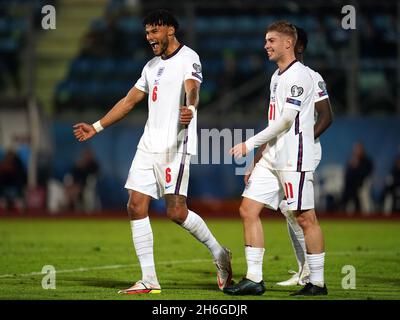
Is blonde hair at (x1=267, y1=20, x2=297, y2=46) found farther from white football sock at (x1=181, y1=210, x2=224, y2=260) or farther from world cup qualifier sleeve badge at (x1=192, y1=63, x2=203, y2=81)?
white football sock at (x1=181, y1=210, x2=224, y2=260)

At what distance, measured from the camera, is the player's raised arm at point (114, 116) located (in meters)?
9.29

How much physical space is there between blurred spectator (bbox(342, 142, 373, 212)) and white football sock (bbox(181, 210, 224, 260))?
14.7 m

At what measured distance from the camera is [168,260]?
12555 millimetres

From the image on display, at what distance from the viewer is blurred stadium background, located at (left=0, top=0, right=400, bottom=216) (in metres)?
24.3

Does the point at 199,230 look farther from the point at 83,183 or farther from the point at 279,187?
the point at 83,183

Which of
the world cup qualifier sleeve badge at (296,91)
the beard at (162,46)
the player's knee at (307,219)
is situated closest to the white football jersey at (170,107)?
the beard at (162,46)

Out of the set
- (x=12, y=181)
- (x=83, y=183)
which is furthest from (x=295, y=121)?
(x=12, y=181)

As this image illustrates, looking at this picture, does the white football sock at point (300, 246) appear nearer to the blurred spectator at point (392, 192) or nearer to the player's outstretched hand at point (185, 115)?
the player's outstretched hand at point (185, 115)

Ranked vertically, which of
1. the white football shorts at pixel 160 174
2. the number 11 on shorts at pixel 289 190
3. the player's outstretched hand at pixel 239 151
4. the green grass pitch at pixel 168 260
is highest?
the player's outstretched hand at pixel 239 151

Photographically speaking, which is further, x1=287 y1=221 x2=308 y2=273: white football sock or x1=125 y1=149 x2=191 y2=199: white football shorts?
x1=287 y1=221 x2=308 y2=273: white football sock

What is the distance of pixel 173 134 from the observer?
8977 mm

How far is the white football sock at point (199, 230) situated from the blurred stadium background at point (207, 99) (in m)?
14.6

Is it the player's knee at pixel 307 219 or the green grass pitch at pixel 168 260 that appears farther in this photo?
the green grass pitch at pixel 168 260

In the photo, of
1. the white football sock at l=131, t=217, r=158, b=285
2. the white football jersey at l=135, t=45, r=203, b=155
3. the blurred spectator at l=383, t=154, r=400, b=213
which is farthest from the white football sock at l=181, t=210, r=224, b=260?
the blurred spectator at l=383, t=154, r=400, b=213
